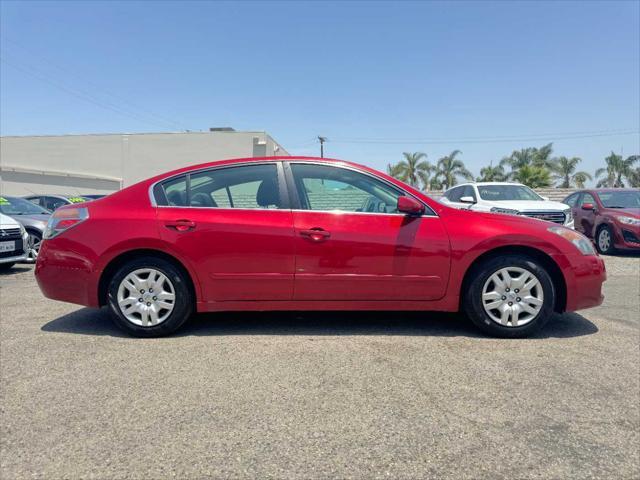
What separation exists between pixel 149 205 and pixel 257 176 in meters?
0.97

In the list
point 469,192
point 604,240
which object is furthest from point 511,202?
point 604,240

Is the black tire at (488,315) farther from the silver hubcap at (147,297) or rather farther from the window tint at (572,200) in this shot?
the window tint at (572,200)

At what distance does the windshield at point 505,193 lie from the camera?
32.7ft

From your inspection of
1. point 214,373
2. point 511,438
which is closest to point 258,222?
point 214,373

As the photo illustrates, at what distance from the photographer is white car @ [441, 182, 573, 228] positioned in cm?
Result: 901

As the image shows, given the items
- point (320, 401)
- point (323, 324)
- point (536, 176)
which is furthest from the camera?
point (536, 176)

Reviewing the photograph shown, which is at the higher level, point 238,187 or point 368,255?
point 238,187

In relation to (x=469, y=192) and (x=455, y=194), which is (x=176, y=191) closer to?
(x=469, y=192)

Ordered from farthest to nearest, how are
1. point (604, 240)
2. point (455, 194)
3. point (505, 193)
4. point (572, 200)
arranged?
point (572, 200) → point (455, 194) → point (505, 193) → point (604, 240)

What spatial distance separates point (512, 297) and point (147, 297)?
3.10 meters

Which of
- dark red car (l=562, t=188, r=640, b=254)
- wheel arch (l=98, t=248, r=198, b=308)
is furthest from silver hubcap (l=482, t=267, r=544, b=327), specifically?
dark red car (l=562, t=188, r=640, b=254)

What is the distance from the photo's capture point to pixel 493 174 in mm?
33562

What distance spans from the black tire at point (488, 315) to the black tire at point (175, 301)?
244 cm

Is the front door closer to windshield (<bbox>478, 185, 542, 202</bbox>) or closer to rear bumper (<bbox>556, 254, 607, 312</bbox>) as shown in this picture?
rear bumper (<bbox>556, 254, 607, 312</bbox>)
